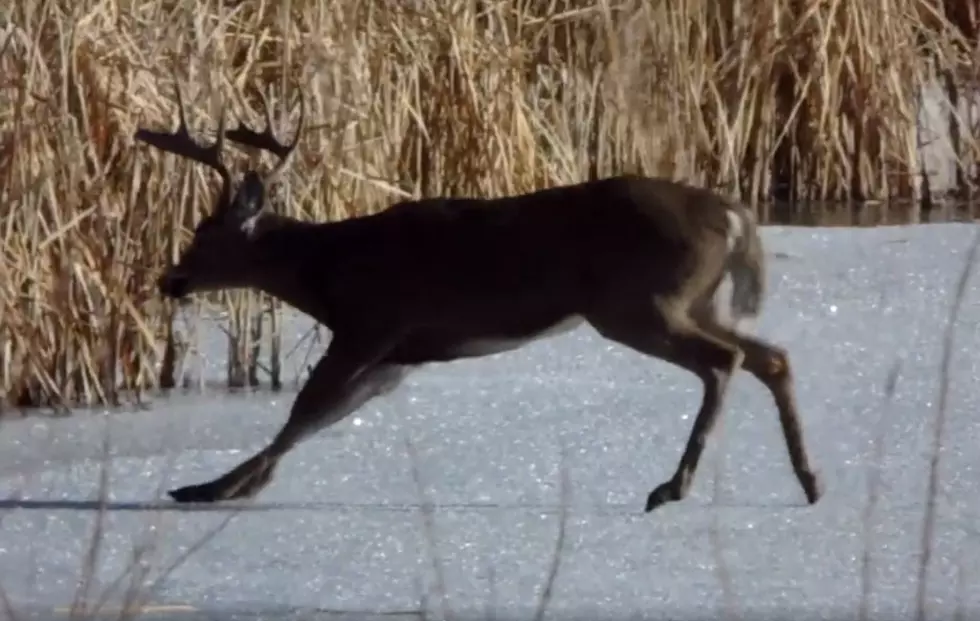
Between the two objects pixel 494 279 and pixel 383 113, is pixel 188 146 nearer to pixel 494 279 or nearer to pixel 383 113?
pixel 494 279

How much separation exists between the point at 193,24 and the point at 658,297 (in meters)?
1.64

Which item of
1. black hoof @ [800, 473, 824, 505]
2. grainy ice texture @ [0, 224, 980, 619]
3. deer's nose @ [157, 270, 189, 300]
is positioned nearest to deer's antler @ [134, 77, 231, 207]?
deer's nose @ [157, 270, 189, 300]

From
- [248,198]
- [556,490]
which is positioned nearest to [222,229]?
[248,198]

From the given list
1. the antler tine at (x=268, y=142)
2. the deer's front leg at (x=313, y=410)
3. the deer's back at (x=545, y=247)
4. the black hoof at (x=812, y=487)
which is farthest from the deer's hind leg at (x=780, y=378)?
the antler tine at (x=268, y=142)

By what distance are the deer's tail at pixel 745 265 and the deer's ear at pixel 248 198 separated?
702 mm

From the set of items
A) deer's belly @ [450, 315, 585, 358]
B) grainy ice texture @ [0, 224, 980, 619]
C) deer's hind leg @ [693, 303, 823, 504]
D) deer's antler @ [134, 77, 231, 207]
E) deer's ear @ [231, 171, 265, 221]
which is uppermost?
deer's antler @ [134, 77, 231, 207]

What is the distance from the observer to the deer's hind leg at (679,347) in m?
2.80

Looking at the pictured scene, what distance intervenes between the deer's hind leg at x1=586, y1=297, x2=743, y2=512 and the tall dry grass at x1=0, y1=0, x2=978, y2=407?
1.14m

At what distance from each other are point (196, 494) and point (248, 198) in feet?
1.47

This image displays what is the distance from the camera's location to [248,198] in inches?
117

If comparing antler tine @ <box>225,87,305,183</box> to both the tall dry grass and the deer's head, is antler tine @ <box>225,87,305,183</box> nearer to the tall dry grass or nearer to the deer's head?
the deer's head

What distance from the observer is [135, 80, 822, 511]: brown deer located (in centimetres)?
282

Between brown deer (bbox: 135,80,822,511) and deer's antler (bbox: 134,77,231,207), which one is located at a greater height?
deer's antler (bbox: 134,77,231,207)

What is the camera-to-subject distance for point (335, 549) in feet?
8.90
